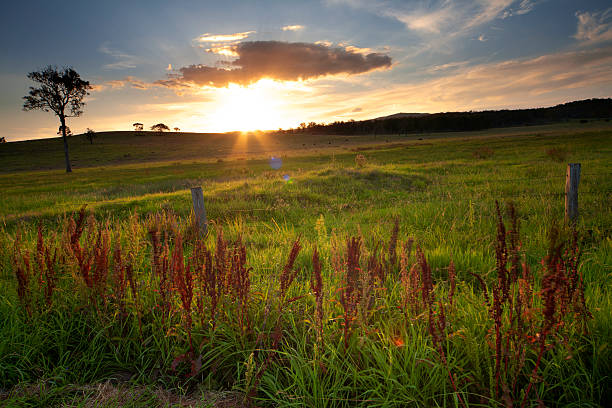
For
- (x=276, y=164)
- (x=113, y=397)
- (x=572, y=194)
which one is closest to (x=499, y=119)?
(x=276, y=164)

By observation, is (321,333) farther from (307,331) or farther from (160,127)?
(160,127)

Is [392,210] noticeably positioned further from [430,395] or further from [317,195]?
[430,395]

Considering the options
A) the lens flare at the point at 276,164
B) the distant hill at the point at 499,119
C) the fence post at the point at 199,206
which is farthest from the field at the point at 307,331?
the distant hill at the point at 499,119

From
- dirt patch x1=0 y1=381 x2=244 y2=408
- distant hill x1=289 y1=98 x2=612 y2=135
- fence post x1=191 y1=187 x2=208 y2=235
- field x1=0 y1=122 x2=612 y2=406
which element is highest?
distant hill x1=289 y1=98 x2=612 y2=135

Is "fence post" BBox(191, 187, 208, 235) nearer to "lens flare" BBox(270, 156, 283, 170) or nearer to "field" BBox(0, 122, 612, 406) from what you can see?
"field" BBox(0, 122, 612, 406)

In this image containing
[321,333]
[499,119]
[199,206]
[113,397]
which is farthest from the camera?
[499,119]

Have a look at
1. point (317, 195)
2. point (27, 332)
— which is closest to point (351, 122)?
point (317, 195)

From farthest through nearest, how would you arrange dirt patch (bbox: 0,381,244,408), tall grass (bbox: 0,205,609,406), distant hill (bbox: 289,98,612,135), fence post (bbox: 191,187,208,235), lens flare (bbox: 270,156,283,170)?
distant hill (bbox: 289,98,612,135) < lens flare (bbox: 270,156,283,170) < fence post (bbox: 191,187,208,235) < dirt patch (bbox: 0,381,244,408) < tall grass (bbox: 0,205,609,406)

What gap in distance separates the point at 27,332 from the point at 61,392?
100 cm

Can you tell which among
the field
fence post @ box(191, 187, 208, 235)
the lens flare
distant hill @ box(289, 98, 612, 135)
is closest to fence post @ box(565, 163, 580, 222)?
the field

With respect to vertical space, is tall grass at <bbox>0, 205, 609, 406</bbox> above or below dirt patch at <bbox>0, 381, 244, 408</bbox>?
above

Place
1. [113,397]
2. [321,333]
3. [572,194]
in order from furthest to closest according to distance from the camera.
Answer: [572,194] → [321,333] → [113,397]

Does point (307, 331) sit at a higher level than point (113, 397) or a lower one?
higher

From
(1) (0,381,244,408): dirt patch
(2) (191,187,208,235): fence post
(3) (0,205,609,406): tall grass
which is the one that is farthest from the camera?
(2) (191,187,208,235): fence post
